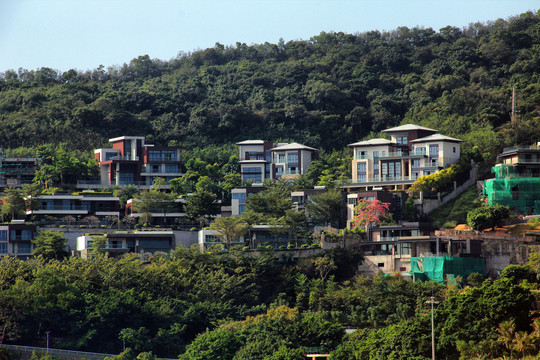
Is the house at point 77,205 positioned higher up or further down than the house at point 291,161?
further down

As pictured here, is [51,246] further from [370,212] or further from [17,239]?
[370,212]

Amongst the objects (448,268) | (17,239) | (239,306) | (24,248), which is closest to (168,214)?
(24,248)

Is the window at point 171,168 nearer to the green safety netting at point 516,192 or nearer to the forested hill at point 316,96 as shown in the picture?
the forested hill at point 316,96

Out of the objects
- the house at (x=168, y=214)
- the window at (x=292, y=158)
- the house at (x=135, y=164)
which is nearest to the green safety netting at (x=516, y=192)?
the window at (x=292, y=158)

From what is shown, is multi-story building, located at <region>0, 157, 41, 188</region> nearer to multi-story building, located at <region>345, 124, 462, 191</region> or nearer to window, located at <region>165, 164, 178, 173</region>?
window, located at <region>165, 164, 178, 173</region>

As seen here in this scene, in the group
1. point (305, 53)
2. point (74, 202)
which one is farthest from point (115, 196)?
point (305, 53)

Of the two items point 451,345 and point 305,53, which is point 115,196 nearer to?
point 451,345

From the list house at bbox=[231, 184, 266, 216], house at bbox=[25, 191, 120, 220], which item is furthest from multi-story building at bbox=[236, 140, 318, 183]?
house at bbox=[25, 191, 120, 220]
